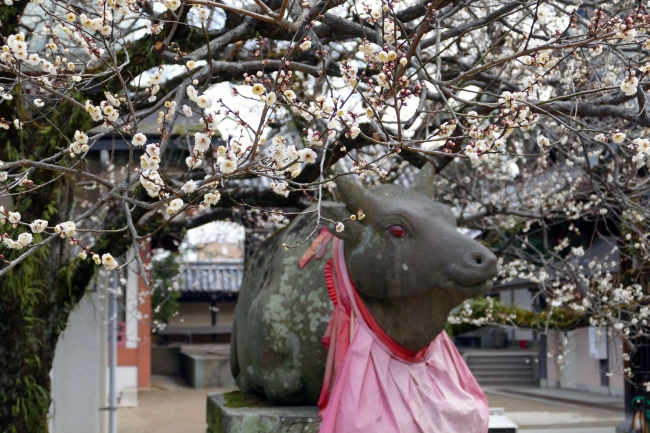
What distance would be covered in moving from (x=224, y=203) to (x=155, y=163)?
13.4ft

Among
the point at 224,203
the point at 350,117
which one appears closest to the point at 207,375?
the point at 224,203

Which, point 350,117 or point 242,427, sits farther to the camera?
point 242,427

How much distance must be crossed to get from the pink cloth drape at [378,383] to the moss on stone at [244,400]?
0.60 meters

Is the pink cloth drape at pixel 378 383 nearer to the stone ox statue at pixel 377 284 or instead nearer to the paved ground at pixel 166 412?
the stone ox statue at pixel 377 284

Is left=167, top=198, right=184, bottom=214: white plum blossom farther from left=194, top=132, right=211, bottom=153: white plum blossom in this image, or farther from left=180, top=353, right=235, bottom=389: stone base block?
left=180, top=353, right=235, bottom=389: stone base block

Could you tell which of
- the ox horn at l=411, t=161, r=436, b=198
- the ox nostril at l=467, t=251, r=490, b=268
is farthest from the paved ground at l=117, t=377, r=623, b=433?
the ox nostril at l=467, t=251, r=490, b=268

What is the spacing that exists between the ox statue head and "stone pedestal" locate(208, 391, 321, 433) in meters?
0.73

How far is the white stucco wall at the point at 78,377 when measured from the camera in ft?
32.8

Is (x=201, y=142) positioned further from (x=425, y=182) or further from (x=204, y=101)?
(x=425, y=182)

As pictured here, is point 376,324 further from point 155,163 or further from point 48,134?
point 48,134

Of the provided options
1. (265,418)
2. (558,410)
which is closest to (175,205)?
(265,418)

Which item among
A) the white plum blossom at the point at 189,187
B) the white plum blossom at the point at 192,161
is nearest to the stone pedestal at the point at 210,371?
the white plum blossom at the point at 192,161

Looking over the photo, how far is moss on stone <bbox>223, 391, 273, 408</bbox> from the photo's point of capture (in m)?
5.14

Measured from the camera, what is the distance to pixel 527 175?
12.0 meters
